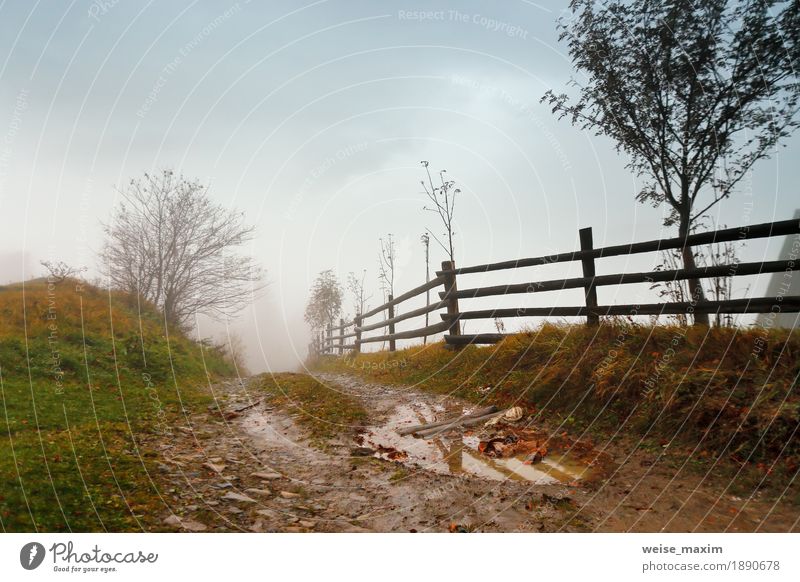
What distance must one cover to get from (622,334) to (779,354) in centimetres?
165

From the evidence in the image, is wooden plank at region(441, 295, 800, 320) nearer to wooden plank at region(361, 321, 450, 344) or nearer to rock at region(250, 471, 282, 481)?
wooden plank at region(361, 321, 450, 344)

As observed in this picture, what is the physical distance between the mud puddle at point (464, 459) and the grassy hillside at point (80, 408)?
2.09 m

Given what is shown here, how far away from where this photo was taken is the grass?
493 cm

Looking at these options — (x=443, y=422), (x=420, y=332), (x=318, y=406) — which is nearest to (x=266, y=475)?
(x=443, y=422)

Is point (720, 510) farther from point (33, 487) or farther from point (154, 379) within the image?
point (154, 379)

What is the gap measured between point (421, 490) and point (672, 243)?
4.73 meters

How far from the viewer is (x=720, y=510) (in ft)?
9.14

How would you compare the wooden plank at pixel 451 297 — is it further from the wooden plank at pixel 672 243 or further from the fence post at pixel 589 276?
the fence post at pixel 589 276

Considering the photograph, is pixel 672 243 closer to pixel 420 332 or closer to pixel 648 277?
pixel 648 277

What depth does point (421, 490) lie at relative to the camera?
3.15 m

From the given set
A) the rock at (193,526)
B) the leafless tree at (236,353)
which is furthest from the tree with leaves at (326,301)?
the rock at (193,526)

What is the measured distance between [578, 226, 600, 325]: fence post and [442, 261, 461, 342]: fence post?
321cm

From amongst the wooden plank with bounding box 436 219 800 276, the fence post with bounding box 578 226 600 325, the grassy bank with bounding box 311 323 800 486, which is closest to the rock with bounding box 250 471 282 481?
the grassy bank with bounding box 311 323 800 486

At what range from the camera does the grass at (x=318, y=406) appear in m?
4.93
